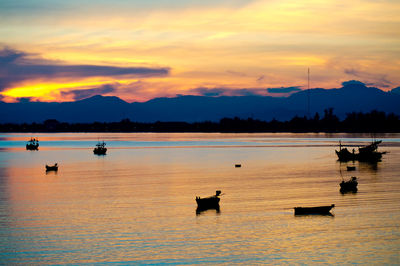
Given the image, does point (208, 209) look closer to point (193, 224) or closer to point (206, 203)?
point (206, 203)

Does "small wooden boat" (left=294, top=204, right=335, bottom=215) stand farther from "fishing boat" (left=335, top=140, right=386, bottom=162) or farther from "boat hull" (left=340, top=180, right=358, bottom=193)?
"fishing boat" (left=335, top=140, right=386, bottom=162)

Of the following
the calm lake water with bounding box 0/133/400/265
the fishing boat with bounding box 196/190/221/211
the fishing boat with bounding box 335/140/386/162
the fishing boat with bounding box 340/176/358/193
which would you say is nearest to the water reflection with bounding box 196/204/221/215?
the fishing boat with bounding box 196/190/221/211

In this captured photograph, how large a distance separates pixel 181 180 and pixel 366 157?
49.3 meters

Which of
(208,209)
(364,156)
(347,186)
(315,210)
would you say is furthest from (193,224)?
(364,156)

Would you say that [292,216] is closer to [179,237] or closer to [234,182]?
[179,237]

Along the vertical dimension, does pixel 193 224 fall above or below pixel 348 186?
below

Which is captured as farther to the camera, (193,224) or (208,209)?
(208,209)

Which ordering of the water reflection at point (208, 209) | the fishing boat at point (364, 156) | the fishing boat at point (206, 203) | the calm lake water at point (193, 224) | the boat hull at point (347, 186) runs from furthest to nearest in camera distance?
1. the fishing boat at point (364, 156)
2. the boat hull at point (347, 186)
3. the fishing boat at point (206, 203)
4. the water reflection at point (208, 209)
5. the calm lake water at point (193, 224)

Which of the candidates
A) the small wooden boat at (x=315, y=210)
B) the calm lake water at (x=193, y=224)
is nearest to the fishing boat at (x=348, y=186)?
the calm lake water at (x=193, y=224)

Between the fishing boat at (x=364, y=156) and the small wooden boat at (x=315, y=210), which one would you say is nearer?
the small wooden boat at (x=315, y=210)

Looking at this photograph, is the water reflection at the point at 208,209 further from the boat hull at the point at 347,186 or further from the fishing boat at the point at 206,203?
the boat hull at the point at 347,186

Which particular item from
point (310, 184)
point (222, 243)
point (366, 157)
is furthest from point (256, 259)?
point (366, 157)

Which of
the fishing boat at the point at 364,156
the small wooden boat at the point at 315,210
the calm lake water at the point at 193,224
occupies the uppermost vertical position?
the fishing boat at the point at 364,156

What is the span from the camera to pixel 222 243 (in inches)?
1288
